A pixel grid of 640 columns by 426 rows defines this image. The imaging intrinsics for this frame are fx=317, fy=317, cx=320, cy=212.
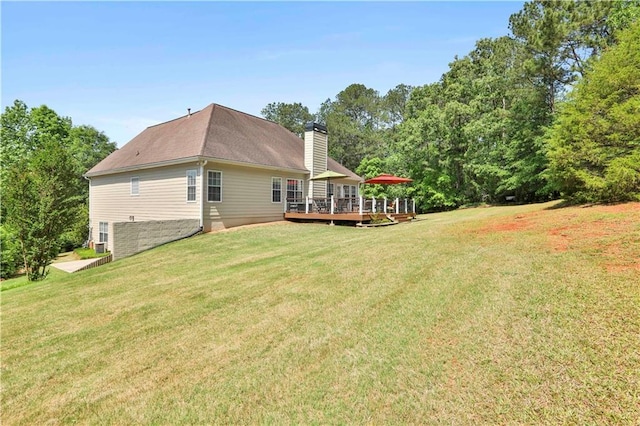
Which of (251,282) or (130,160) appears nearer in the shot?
(251,282)

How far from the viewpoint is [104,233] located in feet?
68.0

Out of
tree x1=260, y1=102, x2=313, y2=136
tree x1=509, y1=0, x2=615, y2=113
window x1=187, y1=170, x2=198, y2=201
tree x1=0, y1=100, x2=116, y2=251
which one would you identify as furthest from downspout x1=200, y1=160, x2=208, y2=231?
tree x1=260, y1=102, x2=313, y2=136

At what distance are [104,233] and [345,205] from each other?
16023 mm

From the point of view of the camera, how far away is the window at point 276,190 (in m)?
17.7

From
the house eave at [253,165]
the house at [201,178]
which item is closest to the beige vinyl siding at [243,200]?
the house at [201,178]

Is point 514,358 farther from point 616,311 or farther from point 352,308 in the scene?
point 352,308

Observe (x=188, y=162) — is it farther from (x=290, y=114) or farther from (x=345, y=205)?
(x=290, y=114)

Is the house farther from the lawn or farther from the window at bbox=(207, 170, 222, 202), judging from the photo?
the lawn

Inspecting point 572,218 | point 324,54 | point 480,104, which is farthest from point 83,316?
point 480,104

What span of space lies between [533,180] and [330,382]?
85.1 ft

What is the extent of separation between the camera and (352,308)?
495 cm

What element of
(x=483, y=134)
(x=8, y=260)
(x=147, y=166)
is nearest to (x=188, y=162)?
(x=147, y=166)

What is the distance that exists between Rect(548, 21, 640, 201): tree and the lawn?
3.24m

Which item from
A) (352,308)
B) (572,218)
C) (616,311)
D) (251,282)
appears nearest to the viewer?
(616,311)
